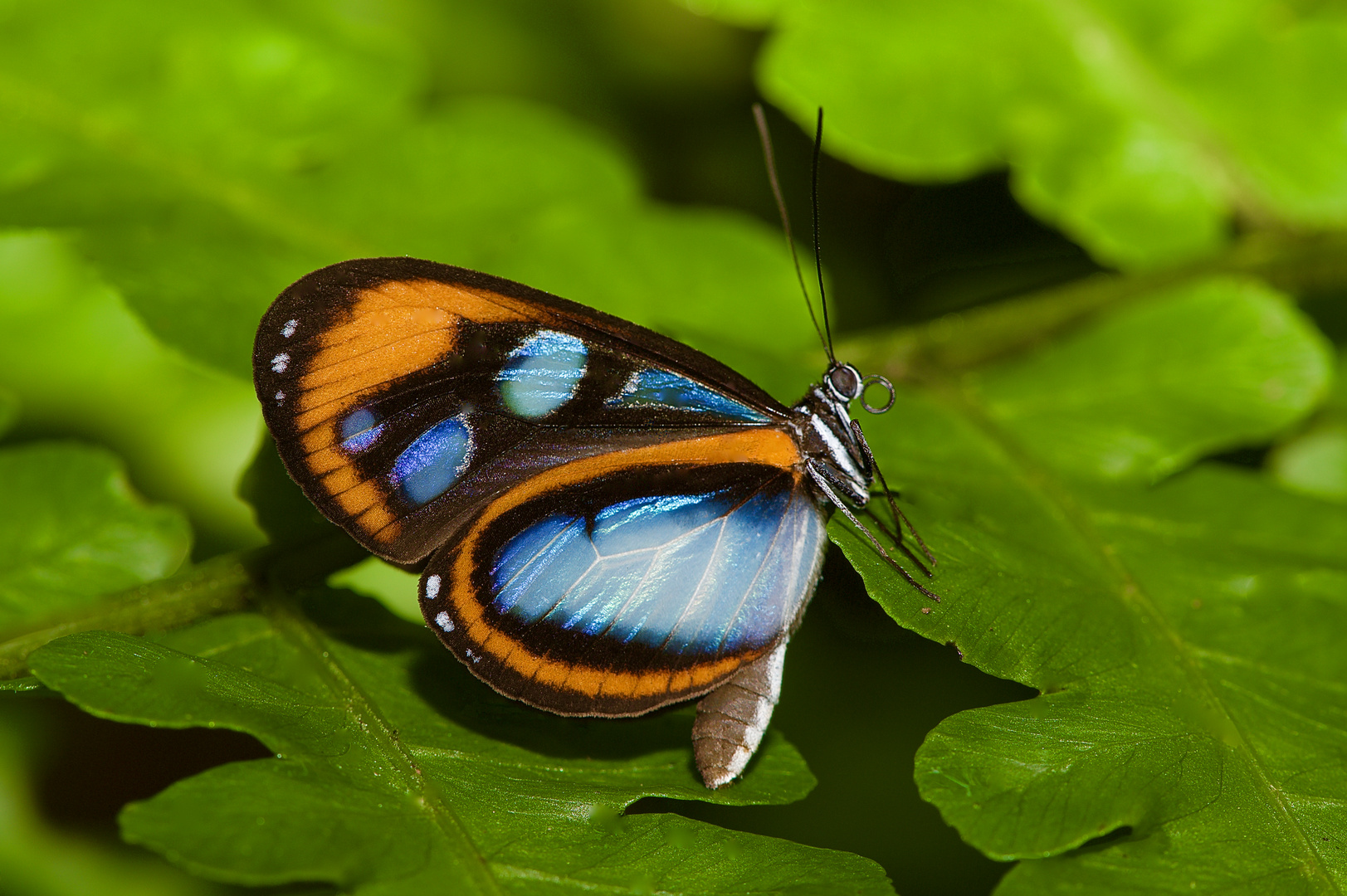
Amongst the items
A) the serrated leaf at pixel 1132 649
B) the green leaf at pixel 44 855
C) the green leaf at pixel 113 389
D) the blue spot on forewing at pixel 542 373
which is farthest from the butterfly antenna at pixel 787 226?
the green leaf at pixel 44 855

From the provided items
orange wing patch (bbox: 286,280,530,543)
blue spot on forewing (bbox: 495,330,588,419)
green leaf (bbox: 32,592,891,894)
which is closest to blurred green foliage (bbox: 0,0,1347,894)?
green leaf (bbox: 32,592,891,894)

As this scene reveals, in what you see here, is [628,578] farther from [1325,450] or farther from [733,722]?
[1325,450]

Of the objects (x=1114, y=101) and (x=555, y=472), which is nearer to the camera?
(x=555, y=472)

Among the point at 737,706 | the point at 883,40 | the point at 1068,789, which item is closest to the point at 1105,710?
the point at 1068,789

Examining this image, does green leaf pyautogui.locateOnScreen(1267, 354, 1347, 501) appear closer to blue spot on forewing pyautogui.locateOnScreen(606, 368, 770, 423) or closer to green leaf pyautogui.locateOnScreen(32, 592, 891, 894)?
blue spot on forewing pyautogui.locateOnScreen(606, 368, 770, 423)

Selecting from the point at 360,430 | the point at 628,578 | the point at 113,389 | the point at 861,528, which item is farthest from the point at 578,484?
the point at 113,389

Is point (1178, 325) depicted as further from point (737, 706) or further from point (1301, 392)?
point (737, 706)
